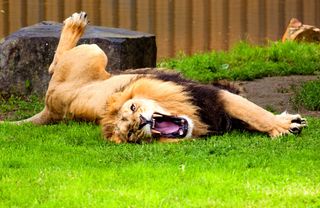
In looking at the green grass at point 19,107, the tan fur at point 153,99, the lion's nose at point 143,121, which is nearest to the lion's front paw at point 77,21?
the green grass at point 19,107

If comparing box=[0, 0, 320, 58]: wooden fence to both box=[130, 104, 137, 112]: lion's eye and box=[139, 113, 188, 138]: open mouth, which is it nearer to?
box=[139, 113, 188, 138]: open mouth

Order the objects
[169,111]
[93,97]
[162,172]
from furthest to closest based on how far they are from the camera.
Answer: [93,97]
[169,111]
[162,172]

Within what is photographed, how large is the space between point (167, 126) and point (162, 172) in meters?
1.04

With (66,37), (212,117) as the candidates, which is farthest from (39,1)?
(212,117)

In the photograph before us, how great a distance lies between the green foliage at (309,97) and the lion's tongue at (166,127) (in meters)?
2.26

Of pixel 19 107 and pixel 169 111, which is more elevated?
pixel 169 111

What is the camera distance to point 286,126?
5.88 m

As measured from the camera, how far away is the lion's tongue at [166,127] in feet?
18.8

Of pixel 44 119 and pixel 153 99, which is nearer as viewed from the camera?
pixel 153 99

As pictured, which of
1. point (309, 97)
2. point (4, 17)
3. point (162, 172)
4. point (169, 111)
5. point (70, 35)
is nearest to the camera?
point (162, 172)

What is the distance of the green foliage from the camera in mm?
7707

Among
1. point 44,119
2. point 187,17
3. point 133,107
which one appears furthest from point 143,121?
point 187,17

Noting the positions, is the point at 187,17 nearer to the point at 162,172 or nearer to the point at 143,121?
the point at 143,121

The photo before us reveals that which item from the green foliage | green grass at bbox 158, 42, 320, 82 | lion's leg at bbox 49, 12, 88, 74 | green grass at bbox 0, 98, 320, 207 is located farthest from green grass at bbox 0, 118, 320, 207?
green grass at bbox 158, 42, 320, 82
